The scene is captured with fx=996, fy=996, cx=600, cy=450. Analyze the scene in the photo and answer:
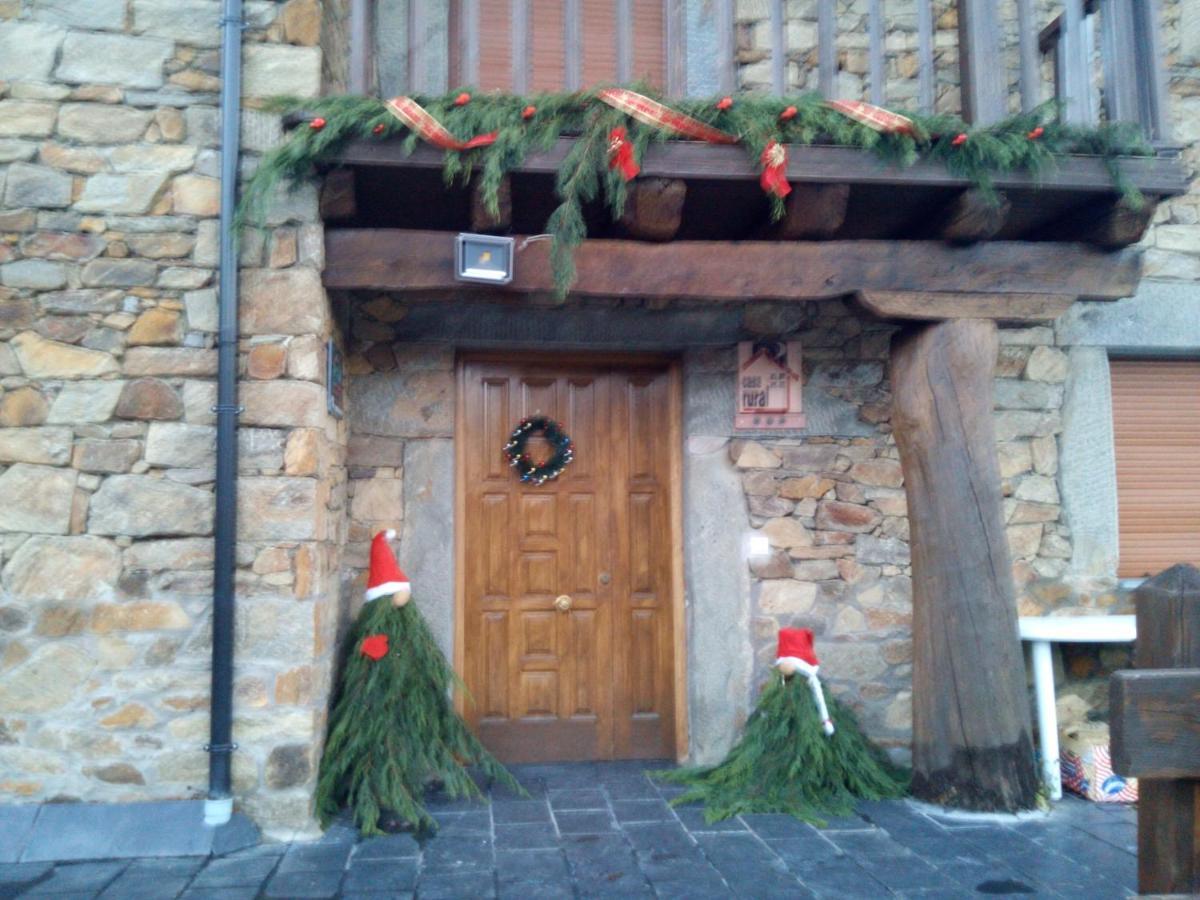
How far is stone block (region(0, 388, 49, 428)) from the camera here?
12.1 ft

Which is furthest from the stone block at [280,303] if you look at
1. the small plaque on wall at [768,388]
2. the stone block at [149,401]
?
the small plaque on wall at [768,388]

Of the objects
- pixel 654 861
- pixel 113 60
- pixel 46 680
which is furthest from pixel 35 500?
pixel 654 861

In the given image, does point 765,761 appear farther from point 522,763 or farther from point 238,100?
point 238,100

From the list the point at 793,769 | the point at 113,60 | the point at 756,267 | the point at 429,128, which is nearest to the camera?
the point at 429,128

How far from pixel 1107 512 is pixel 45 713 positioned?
15.5 feet

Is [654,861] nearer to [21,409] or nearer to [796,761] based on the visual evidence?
[796,761]

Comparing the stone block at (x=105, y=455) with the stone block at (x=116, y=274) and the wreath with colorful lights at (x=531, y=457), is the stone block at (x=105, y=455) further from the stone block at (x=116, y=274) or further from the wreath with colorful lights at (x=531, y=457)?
the wreath with colorful lights at (x=531, y=457)

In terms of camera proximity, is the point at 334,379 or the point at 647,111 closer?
the point at 647,111

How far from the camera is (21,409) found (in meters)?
3.70

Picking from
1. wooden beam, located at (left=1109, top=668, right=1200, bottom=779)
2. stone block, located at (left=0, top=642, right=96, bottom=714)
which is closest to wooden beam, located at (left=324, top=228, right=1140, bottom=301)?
stone block, located at (left=0, top=642, right=96, bottom=714)

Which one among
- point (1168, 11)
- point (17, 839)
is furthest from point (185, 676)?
point (1168, 11)

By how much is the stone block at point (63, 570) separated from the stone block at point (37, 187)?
1256 mm

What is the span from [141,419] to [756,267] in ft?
7.92

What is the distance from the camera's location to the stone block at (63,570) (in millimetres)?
3668
